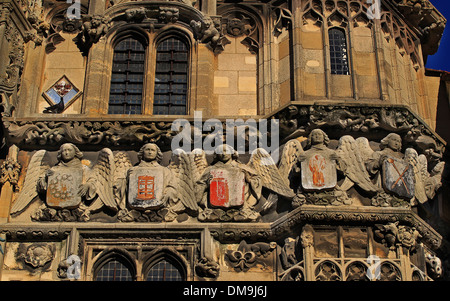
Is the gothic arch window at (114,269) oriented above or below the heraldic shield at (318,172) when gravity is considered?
below

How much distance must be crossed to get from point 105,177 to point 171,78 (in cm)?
321

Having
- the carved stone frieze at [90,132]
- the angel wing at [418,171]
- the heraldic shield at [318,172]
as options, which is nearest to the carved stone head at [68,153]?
the carved stone frieze at [90,132]

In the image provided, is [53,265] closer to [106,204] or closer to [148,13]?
[106,204]

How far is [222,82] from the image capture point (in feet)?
76.0

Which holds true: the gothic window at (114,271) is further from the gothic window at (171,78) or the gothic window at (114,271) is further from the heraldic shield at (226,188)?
the gothic window at (171,78)

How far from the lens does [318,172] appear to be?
804 inches

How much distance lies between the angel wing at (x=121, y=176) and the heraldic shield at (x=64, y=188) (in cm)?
72

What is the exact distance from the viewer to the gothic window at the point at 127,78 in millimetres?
22828

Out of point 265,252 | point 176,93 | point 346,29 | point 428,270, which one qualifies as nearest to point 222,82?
point 176,93

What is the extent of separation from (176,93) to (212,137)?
1.95m

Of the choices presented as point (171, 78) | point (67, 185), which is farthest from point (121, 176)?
point (171, 78)

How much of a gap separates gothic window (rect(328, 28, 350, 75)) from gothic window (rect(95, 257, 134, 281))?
631cm

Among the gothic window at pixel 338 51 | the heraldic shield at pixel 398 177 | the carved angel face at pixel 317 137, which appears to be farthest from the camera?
the gothic window at pixel 338 51
